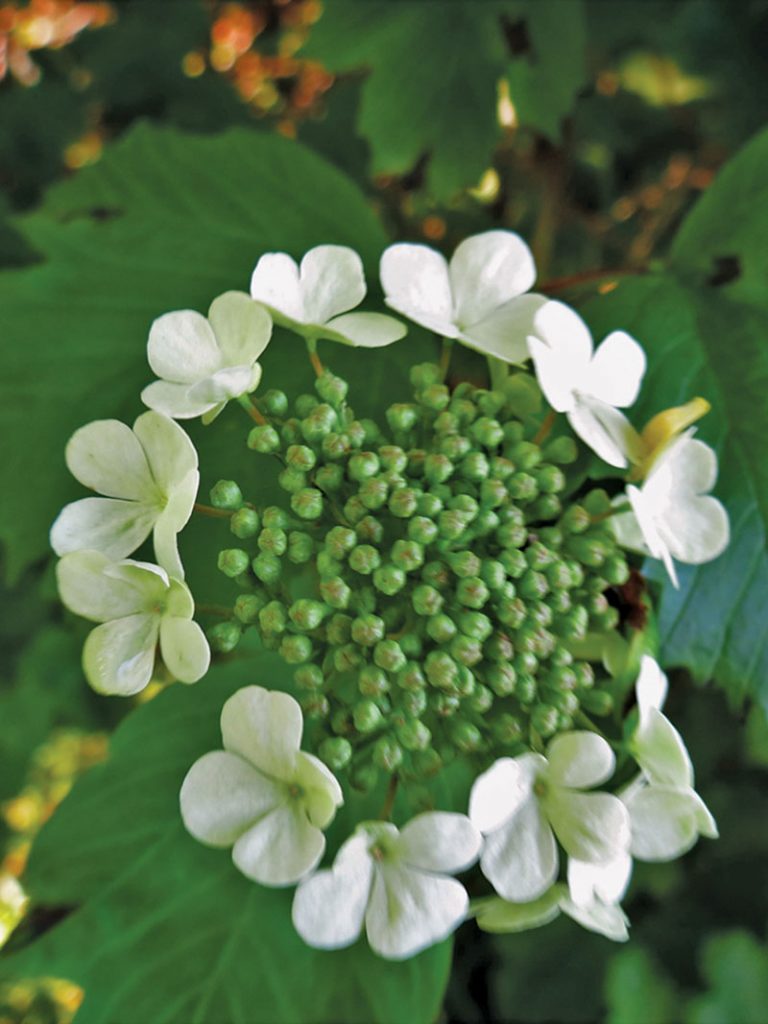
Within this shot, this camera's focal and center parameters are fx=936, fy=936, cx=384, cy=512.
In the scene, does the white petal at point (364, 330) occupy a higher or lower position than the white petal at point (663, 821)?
higher

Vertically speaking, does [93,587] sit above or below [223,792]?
above

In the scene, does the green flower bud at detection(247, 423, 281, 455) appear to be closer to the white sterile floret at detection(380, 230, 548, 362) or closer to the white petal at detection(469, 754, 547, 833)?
the white sterile floret at detection(380, 230, 548, 362)

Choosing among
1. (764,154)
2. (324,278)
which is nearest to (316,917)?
(324,278)

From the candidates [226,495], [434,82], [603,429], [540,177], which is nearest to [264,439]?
[226,495]

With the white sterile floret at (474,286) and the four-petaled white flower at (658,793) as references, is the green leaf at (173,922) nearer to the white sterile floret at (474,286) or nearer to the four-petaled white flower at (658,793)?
the four-petaled white flower at (658,793)

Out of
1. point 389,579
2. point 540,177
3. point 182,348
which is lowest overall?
point 389,579

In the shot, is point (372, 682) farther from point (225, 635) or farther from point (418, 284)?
point (418, 284)

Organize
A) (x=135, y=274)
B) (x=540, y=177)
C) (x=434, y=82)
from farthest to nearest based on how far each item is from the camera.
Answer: (x=540, y=177)
(x=434, y=82)
(x=135, y=274)

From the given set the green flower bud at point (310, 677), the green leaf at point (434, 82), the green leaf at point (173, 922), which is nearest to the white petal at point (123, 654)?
the green flower bud at point (310, 677)
